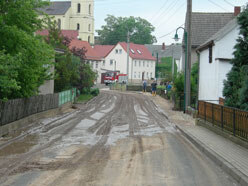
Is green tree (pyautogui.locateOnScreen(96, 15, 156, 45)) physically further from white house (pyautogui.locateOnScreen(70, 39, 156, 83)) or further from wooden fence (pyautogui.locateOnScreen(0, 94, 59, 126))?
wooden fence (pyautogui.locateOnScreen(0, 94, 59, 126))

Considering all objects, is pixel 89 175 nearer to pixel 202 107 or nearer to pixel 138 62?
pixel 202 107

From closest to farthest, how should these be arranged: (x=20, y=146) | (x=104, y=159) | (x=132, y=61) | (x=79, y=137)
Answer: (x=104, y=159), (x=20, y=146), (x=79, y=137), (x=132, y=61)

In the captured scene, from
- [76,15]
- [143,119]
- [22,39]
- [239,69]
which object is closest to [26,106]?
[22,39]

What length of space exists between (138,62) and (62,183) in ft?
261

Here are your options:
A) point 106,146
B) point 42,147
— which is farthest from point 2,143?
point 106,146

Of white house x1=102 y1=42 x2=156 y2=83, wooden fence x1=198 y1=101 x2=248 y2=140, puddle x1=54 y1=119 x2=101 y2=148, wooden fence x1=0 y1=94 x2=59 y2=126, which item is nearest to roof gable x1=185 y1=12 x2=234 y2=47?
wooden fence x1=0 y1=94 x2=59 y2=126

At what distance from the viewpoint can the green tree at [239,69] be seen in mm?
16328

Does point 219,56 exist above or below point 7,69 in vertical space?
above

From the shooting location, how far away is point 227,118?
16.1 m

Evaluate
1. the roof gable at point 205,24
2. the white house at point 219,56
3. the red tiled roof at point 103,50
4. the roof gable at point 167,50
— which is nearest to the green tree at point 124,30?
the roof gable at point 167,50

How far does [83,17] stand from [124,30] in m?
15.1

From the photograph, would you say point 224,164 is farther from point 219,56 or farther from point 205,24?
point 205,24

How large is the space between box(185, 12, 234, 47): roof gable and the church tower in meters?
63.0

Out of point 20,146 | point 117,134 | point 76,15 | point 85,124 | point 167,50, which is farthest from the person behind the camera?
point 76,15
